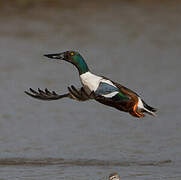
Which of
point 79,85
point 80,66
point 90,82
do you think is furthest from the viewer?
point 79,85

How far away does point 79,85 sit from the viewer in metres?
13.6

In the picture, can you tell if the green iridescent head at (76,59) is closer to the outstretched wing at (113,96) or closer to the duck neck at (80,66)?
the duck neck at (80,66)

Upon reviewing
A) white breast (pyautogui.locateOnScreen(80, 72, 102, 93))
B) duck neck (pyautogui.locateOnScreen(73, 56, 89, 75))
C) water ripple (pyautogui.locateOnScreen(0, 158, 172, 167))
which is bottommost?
water ripple (pyautogui.locateOnScreen(0, 158, 172, 167))

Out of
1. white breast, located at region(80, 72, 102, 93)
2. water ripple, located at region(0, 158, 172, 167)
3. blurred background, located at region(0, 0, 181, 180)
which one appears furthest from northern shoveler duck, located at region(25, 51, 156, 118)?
water ripple, located at region(0, 158, 172, 167)

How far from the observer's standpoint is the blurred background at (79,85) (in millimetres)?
9625

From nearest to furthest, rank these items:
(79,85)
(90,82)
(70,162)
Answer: (90,82), (70,162), (79,85)

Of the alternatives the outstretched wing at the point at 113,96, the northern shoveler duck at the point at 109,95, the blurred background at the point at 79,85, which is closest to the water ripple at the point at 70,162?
the blurred background at the point at 79,85

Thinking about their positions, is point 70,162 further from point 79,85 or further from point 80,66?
point 79,85

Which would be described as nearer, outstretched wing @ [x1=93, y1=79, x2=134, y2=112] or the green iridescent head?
outstretched wing @ [x1=93, y1=79, x2=134, y2=112]

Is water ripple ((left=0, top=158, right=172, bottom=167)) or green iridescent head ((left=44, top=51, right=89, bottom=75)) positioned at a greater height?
green iridescent head ((left=44, top=51, right=89, bottom=75))

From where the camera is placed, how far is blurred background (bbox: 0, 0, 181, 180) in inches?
379

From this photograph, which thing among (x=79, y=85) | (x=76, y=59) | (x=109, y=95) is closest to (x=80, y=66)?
(x=76, y=59)

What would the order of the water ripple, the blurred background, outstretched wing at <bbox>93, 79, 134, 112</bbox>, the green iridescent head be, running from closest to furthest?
outstretched wing at <bbox>93, 79, 134, 112</bbox> → the green iridescent head → the water ripple → the blurred background

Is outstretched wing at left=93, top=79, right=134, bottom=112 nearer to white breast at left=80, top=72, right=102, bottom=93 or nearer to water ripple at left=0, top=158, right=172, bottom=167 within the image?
white breast at left=80, top=72, right=102, bottom=93
